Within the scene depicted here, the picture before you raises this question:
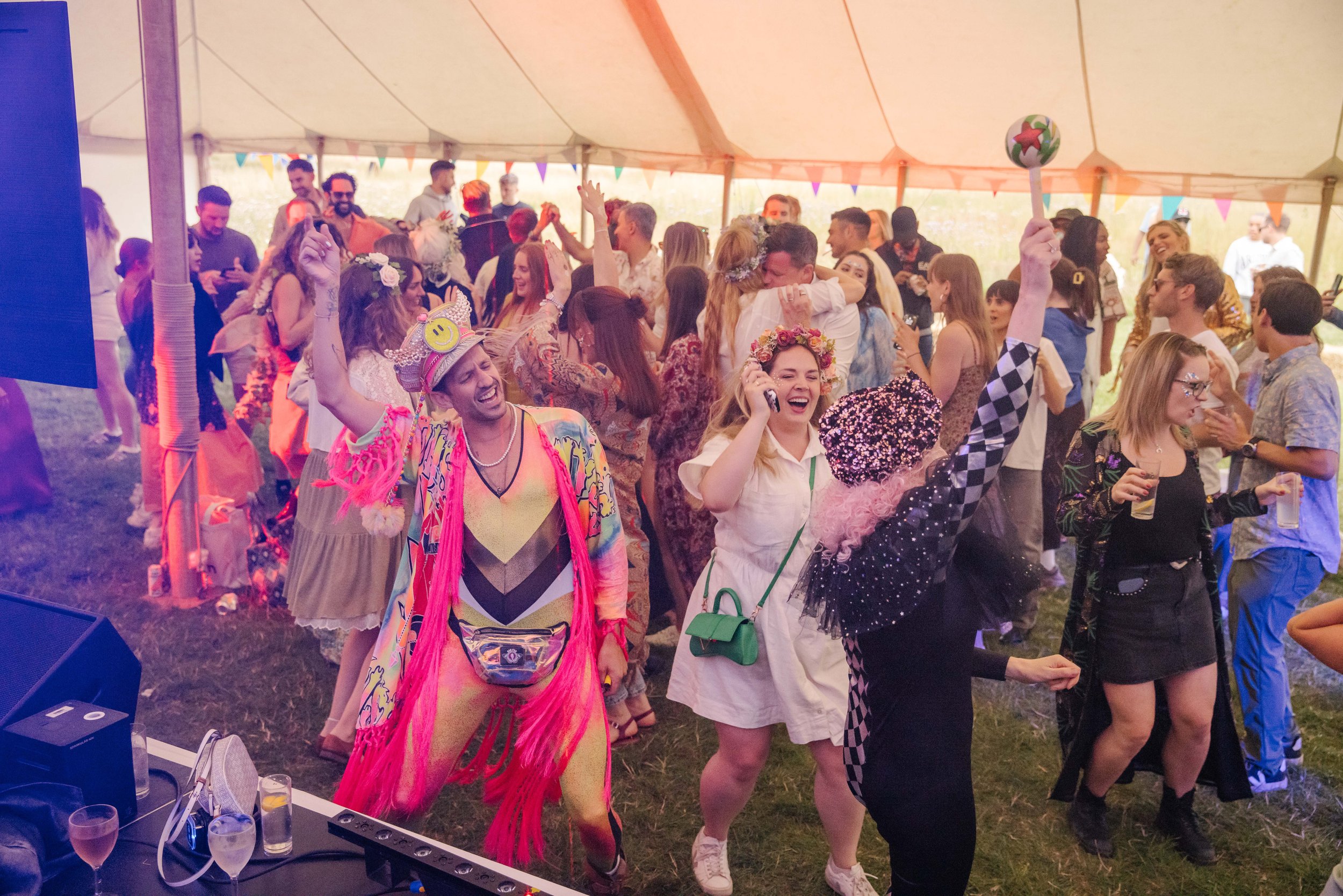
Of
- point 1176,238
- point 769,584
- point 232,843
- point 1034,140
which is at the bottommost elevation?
point 232,843

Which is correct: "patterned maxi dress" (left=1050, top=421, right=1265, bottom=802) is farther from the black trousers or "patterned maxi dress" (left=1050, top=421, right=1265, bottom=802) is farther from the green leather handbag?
the black trousers

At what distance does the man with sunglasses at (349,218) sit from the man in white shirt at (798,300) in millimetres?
3125

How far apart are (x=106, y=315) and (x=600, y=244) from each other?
→ 5082 millimetres

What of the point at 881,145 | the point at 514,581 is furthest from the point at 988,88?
the point at 514,581

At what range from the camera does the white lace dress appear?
3.67 metres

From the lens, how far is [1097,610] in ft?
10.5

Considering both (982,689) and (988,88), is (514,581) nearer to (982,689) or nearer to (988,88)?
(982,689)

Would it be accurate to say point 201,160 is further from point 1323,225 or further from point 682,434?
point 1323,225

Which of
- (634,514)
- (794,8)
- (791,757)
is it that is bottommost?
(791,757)

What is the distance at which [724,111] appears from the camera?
29.0 feet

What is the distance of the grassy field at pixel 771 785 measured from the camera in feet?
10.7

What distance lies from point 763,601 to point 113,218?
8.91 meters

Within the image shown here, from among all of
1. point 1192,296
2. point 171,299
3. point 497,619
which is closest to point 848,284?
point 1192,296

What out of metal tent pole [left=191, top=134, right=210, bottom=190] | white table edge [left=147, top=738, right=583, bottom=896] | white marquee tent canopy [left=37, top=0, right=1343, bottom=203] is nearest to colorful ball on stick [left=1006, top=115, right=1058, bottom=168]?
white table edge [left=147, top=738, right=583, bottom=896]
